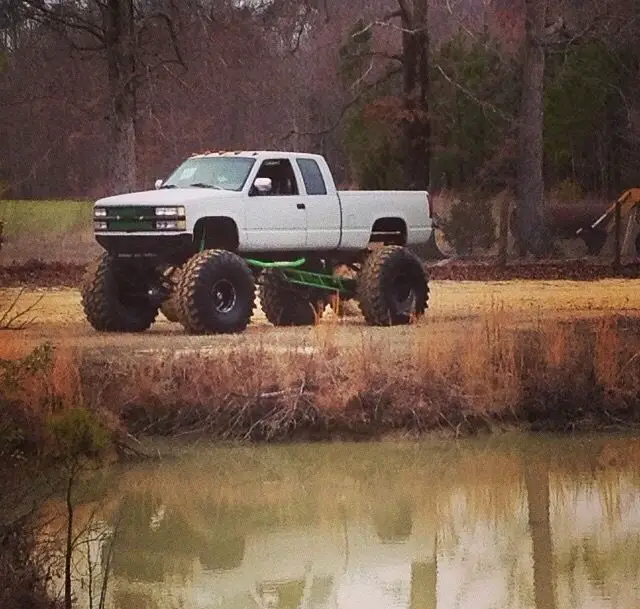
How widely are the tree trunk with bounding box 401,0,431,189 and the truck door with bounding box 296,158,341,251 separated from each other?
9.33m

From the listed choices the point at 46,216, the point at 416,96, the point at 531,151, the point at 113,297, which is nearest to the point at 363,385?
the point at 113,297

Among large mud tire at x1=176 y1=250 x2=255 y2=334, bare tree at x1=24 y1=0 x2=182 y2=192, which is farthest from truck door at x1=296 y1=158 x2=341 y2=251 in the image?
bare tree at x1=24 y1=0 x2=182 y2=192

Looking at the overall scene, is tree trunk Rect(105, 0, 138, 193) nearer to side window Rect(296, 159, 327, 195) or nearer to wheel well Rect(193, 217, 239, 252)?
side window Rect(296, 159, 327, 195)

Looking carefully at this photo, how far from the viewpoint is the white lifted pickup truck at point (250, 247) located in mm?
14102

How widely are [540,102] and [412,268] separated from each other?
9473mm

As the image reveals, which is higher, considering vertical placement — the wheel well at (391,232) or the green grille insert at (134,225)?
the green grille insert at (134,225)

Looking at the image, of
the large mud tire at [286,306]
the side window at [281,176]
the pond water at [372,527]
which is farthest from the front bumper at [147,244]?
the pond water at [372,527]

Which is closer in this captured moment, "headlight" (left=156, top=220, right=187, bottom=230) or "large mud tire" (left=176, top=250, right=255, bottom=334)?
"large mud tire" (left=176, top=250, right=255, bottom=334)

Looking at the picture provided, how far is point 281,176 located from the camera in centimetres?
1516

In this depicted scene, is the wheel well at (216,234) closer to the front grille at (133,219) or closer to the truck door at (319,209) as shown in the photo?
the front grille at (133,219)

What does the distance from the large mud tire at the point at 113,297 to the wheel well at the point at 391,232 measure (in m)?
2.30

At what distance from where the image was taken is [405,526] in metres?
10.3

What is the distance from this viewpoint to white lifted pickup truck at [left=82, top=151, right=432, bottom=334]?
46.3 ft

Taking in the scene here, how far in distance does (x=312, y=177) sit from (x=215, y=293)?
1.68 m
